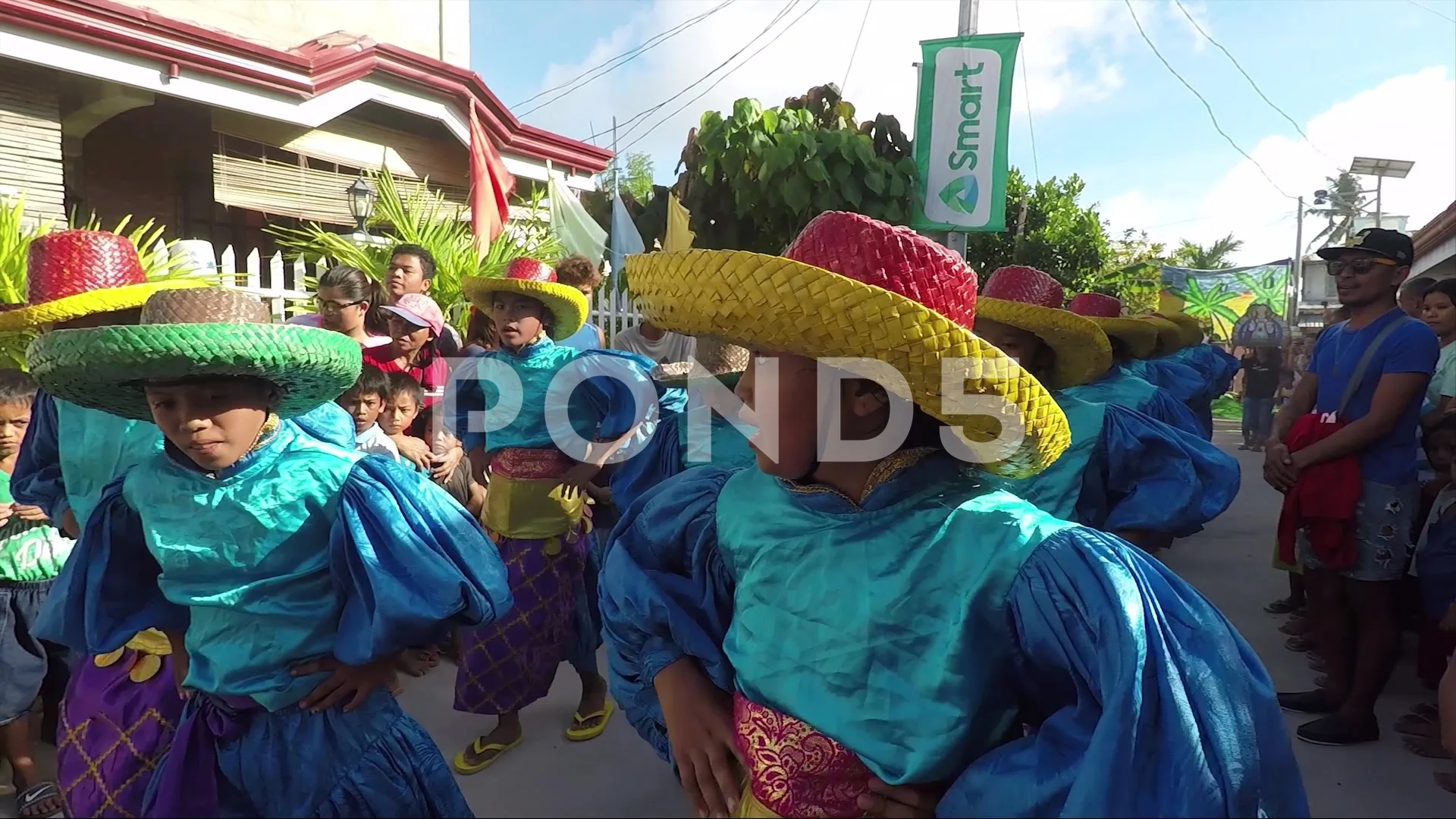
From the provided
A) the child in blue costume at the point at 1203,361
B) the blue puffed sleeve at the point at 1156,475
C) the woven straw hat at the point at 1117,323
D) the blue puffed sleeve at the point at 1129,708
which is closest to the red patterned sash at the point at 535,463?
the blue puffed sleeve at the point at 1156,475

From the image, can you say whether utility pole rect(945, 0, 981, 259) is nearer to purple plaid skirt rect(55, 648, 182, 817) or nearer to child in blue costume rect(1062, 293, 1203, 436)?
child in blue costume rect(1062, 293, 1203, 436)

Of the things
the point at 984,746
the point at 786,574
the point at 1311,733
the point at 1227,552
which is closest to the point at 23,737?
the point at 786,574

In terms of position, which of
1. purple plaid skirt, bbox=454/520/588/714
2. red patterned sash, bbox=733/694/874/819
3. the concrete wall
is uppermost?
the concrete wall

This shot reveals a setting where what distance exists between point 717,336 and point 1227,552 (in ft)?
23.1

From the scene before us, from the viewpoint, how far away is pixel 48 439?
2.70 metres

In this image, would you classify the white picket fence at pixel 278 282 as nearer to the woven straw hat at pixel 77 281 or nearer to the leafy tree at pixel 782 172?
the leafy tree at pixel 782 172

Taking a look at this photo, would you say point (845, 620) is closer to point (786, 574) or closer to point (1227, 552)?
point (786, 574)

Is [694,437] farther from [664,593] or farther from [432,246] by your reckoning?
[432,246]

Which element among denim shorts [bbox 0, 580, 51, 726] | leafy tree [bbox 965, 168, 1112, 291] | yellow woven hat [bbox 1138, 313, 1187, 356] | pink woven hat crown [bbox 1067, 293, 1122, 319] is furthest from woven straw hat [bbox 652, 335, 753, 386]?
leafy tree [bbox 965, 168, 1112, 291]

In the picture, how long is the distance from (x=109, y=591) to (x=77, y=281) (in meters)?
1.09

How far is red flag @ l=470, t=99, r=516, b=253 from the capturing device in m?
9.20

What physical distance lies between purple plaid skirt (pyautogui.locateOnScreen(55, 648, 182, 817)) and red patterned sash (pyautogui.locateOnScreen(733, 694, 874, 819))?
1.46 m

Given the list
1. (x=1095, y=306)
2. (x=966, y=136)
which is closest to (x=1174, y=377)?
(x=1095, y=306)

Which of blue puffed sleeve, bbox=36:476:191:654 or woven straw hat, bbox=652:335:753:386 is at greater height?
woven straw hat, bbox=652:335:753:386
